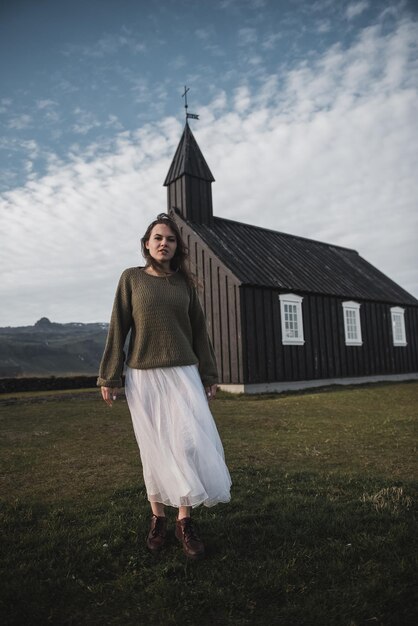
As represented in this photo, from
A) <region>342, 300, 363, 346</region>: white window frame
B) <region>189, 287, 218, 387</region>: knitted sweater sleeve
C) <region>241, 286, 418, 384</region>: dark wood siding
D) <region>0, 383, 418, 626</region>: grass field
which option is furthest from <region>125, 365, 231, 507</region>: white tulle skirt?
<region>342, 300, 363, 346</region>: white window frame

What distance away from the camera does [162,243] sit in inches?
139

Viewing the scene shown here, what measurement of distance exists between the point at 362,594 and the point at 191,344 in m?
2.11

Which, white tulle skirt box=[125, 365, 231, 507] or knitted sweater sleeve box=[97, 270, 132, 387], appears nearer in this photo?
white tulle skirt box=[125, 365, 231, 507]

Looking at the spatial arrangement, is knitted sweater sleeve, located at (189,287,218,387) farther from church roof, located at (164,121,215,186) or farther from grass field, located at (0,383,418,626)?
church roof, located at (164,121,215,186)

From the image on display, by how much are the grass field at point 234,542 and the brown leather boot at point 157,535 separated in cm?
7

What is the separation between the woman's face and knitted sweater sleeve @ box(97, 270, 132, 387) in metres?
0.31

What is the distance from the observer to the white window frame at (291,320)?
15164 millimetres

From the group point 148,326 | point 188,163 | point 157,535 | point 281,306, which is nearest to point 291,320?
point 281,306

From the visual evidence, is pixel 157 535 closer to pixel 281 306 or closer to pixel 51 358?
pixel 281 306

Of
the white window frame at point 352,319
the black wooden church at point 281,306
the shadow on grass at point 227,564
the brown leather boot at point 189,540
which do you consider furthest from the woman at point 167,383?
the white window frame at point 352,319

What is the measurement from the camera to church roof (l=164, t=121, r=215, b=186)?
1687cm

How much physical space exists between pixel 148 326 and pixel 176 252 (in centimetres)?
79

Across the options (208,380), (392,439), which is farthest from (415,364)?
(208,380)

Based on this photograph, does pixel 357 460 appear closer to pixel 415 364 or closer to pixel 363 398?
pixel 363 398
